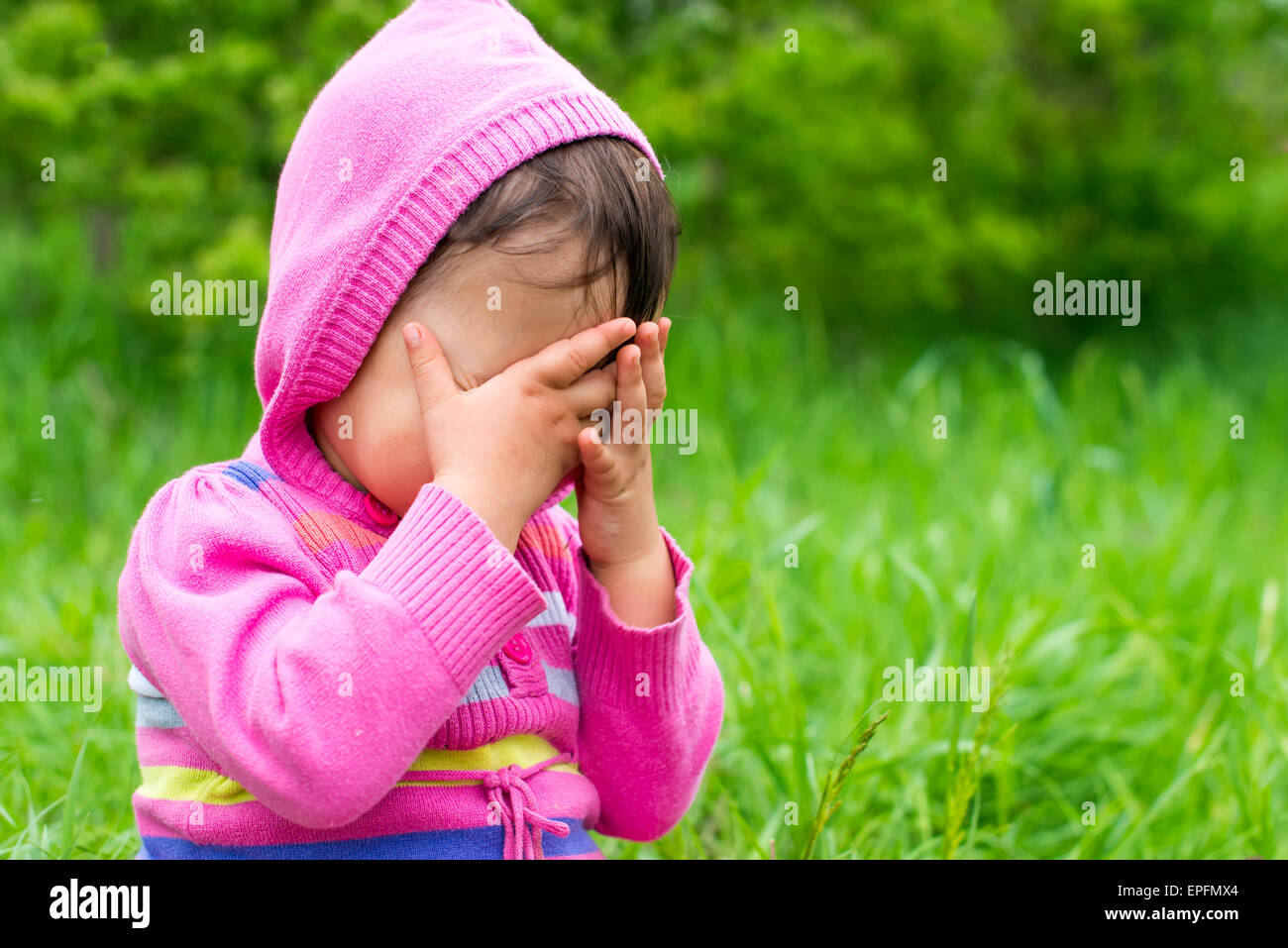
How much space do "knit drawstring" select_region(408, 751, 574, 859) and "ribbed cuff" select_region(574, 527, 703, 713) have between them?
0.16 m

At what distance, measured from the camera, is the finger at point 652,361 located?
129cm

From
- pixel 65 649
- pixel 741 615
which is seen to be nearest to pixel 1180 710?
pixel 741 615

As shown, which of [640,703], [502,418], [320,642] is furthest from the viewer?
[640,703]

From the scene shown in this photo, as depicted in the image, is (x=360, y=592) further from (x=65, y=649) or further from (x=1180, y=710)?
(x=1180, y=710)

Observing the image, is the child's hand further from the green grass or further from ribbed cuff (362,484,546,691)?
the green grass

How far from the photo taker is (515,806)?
4.27 feet

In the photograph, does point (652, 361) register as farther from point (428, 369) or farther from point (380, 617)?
point (380, 617)

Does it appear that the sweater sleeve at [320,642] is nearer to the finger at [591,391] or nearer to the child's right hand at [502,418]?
the child's right hand at [502,418]

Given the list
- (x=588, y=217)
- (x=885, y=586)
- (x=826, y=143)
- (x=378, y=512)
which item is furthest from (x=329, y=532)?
(x=826, y=143)

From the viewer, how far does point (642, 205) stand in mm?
1301

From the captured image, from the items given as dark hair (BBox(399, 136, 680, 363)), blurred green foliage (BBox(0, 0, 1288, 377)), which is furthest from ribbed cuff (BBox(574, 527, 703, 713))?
blurred green foliage (BBox(0, 0, 1288, 377))

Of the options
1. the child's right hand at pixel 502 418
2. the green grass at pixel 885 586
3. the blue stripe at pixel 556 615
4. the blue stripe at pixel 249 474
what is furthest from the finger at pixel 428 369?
the green grass at pixel 885 586

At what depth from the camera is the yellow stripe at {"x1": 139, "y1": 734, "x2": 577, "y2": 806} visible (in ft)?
4.17

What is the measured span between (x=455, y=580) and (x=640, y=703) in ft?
1.23
